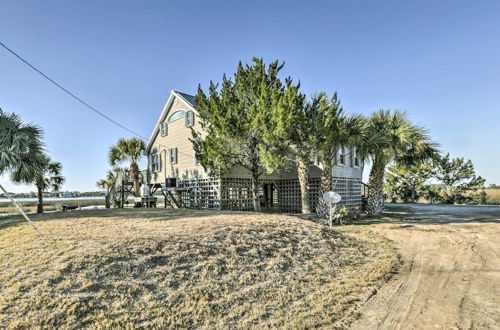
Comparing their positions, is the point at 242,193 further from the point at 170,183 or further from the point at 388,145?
the point at 388,145

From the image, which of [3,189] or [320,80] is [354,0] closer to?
[320,80]

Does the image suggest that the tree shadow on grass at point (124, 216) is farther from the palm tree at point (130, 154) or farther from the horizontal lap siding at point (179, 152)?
the palm tree at point (130, 154)

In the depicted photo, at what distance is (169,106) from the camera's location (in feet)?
68.9

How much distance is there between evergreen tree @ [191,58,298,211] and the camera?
13.2 metres

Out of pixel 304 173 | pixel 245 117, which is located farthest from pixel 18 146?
pixel 304 173

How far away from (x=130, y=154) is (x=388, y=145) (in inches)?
785

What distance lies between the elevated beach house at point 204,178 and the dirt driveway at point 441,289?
30.9ft

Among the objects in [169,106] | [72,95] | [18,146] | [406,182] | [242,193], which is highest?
[169,106]

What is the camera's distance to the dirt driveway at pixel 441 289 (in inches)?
153

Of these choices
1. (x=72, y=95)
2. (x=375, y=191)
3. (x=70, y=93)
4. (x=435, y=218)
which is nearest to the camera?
(x=70, y=93)

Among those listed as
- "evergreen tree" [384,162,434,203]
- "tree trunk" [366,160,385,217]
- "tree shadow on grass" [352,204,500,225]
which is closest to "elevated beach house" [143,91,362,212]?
"tree trunk" [366,160,385,217]

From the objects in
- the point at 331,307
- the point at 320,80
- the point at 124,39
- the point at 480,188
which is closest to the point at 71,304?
the point at 331,307

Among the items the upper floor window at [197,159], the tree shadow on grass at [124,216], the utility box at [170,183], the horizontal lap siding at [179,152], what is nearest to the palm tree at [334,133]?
the tree shadow on grass at [124,216]

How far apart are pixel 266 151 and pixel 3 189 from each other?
9.70 m
